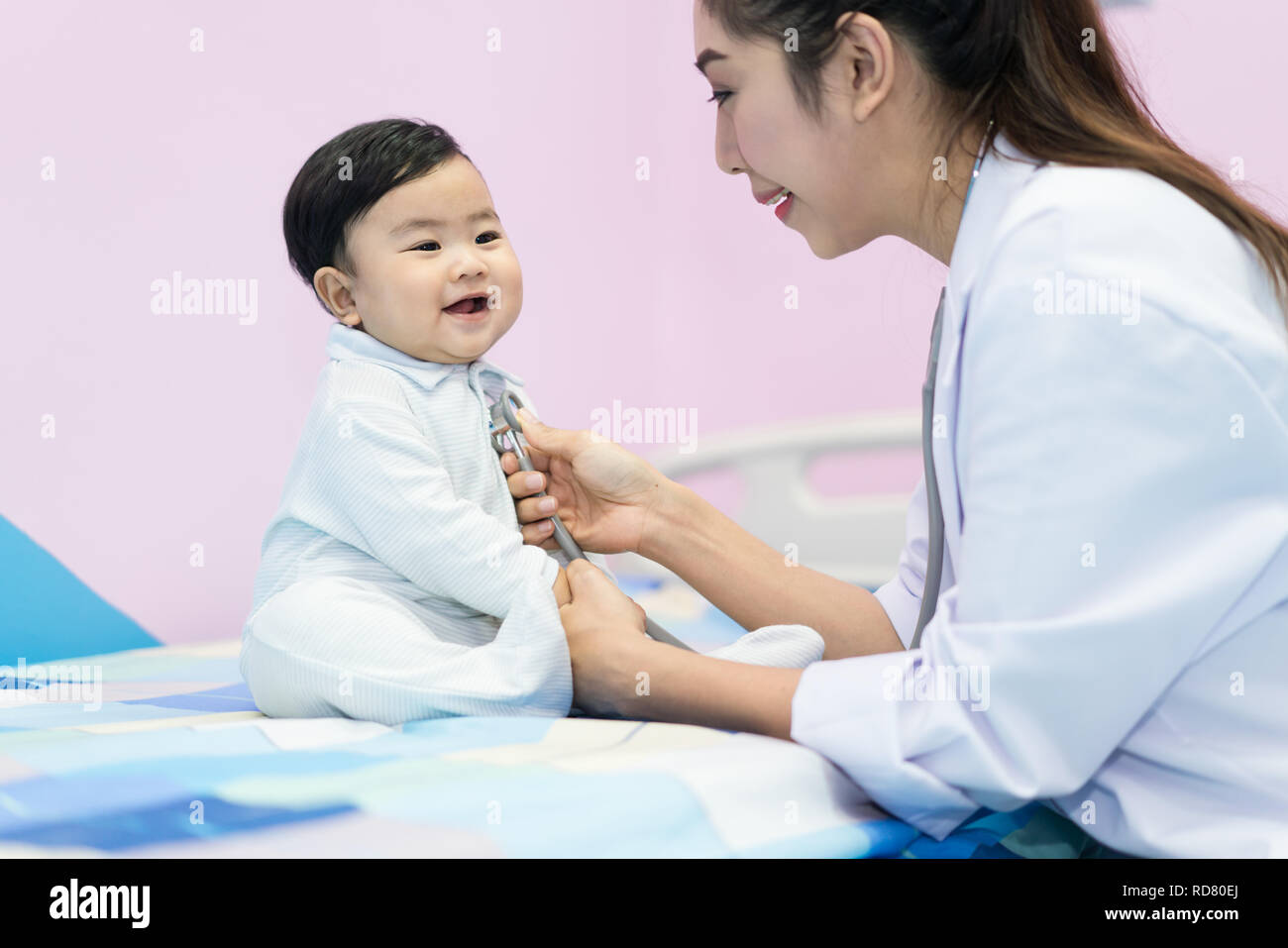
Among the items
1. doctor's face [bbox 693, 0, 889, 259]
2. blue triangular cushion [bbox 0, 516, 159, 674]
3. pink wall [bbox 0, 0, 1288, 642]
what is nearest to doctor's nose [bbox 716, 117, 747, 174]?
doctor's face [bbox 693, 0, 889, 259]

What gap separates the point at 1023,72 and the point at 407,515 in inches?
29.1

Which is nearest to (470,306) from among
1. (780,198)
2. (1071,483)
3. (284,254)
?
(780,198)

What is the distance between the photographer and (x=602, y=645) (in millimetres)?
1159

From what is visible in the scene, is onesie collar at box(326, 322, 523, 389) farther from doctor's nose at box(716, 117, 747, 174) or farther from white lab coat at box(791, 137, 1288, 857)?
white lab coat at box(791, 137, 1288, 857)

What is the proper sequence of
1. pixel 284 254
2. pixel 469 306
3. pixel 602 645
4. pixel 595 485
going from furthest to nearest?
pixel 284 254, pixel 595 485, pixel 469 306, pixel 602 645

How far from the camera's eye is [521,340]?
260cm

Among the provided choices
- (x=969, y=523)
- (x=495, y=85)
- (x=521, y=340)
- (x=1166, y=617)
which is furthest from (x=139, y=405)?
(x=1166, y=617)

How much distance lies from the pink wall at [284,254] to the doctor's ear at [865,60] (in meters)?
0.96

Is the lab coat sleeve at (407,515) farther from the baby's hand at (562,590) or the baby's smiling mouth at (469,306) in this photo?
the baby's smiling mouth at (469,306)

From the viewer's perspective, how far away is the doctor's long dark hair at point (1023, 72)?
103 centimetres

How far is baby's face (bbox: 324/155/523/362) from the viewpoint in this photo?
51.6 inches

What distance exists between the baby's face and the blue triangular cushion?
0.87 m

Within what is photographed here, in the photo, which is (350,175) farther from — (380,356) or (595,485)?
(595,485)

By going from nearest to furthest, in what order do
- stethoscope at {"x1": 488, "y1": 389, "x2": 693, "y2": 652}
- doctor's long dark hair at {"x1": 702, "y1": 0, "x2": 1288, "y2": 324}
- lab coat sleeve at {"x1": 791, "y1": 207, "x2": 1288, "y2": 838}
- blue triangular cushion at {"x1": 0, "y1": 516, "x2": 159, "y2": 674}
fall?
lab coat sleeve at {"x1": 791, "y1": 207, "x2": 1288, "y2": 838} → doctor's long dark hair at {"x1": 702, "y1": 0, "x2": 1288, "y2": 324} → stethoscope at {"x1": 488, "y1": 389, "x2": 693, "y2": 652} → blue triangular cushion at {"x1": 0, "y1": 516, "x2": 159, "y2": 674}
